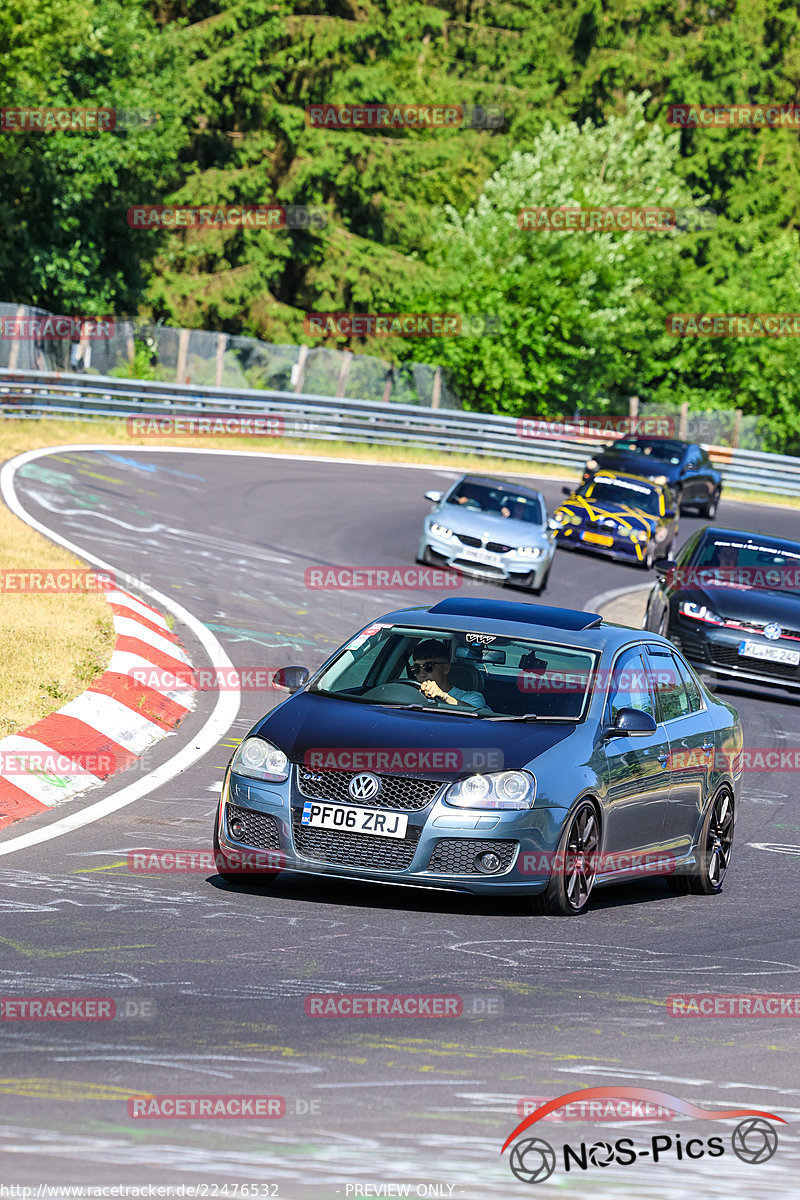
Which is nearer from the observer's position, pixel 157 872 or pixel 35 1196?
pixel 35 1196

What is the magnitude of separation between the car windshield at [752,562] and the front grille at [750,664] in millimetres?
1050

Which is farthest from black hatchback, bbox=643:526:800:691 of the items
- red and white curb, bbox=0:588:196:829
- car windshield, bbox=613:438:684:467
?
car windshield, bbox=613:438:684:467

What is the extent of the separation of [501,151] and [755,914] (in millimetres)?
63879

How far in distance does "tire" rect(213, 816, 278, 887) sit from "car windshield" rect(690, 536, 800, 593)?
10.9 metres

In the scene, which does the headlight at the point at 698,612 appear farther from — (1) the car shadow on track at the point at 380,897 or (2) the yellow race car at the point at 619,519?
(2) the yellow race car at the point at 619,519

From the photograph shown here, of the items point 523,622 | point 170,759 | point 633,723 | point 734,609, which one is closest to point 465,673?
point 523,622

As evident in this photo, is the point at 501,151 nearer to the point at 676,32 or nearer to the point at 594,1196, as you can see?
the point at 676,32

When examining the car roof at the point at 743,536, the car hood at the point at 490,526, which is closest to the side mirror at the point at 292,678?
the car roof at the point at 743,536

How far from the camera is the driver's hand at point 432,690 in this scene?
8.83m

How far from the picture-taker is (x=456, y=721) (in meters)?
8.41

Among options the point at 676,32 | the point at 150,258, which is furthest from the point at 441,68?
the point at 150,258

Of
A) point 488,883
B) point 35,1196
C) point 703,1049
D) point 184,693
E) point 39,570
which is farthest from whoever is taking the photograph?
point 39,570

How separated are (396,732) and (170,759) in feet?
10.9

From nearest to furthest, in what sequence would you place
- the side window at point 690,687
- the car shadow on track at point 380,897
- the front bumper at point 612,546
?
the car shadow on track at point 380,897
the side window at point 690,687
the front bumper at point 612,546
